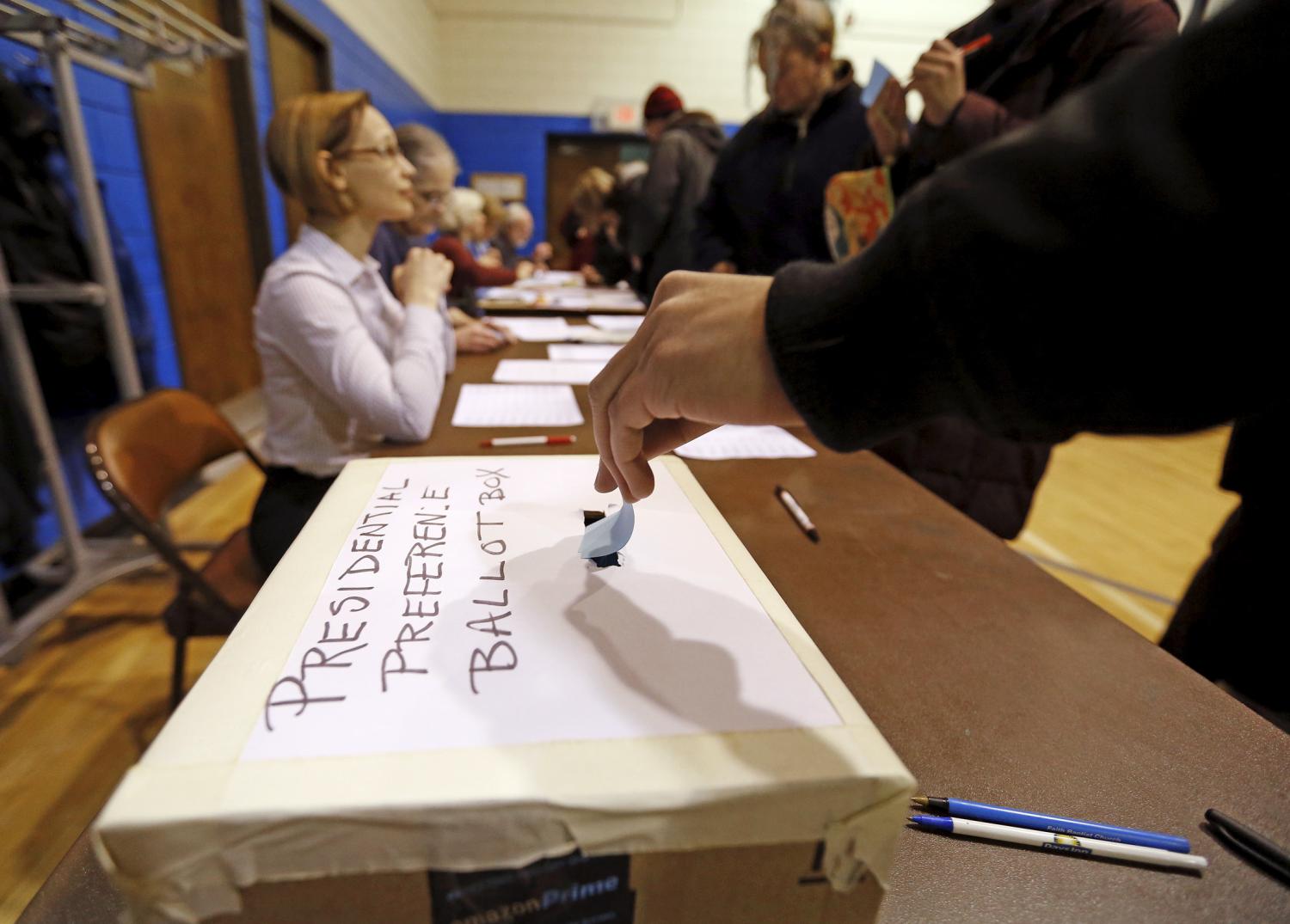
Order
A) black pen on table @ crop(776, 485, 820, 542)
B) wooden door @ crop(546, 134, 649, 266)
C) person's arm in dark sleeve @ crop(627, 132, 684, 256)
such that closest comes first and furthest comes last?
black pen on table @ crop(776, 485, 820, 542), person's arm in dark sleeve @ crop(627, 132, 684, 256), wooden door @ crop(546, 134, 649, 266)

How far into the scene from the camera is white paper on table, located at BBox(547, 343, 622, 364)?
1.33 metres

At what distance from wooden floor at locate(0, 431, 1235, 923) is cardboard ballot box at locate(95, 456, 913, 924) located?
886 millimetres

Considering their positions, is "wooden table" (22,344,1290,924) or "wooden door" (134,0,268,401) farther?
"wooden door" (134,0,268,401)

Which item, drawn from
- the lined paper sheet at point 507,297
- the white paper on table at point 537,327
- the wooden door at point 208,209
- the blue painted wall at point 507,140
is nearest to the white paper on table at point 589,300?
the lined paper sheet at point 507,297

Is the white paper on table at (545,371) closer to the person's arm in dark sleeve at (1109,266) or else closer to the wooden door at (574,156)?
the person's arm in dark sleeve at (1109,266)

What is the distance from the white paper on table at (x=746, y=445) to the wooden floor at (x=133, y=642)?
1.85 feet

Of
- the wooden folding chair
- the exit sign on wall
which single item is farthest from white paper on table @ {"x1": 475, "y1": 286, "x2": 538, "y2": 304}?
the exit sign on wall

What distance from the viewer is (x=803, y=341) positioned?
0.31 meters

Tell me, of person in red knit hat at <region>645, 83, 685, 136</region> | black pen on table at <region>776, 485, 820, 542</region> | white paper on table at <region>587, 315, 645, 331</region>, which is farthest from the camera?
person in red knit hat at <region>645, 83, 685, 136</region>

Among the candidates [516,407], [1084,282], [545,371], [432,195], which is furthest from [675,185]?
[1084,282]

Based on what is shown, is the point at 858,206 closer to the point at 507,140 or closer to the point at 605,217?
the point at 605,217

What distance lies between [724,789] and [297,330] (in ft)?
3.21

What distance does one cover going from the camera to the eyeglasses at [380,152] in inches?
42.1

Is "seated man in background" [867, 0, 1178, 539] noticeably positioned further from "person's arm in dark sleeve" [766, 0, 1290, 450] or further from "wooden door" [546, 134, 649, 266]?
"wooden door" [546, 134, 649, 266]
